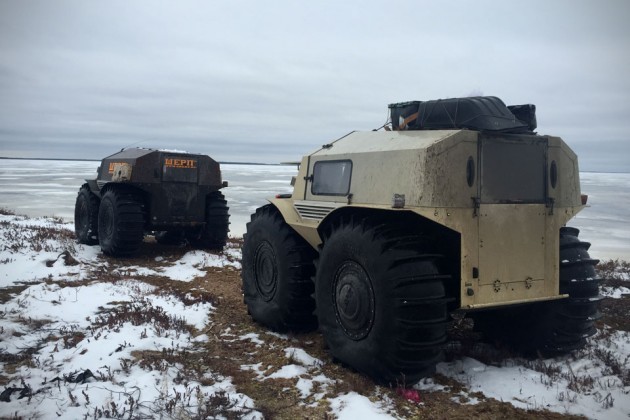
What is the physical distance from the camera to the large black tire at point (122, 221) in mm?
11438

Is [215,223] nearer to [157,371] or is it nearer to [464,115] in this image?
[157,371]

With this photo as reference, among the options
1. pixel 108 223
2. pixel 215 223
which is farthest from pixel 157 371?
pixel 215 223

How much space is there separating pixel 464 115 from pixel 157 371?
405 cm

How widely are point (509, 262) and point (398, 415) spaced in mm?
1811

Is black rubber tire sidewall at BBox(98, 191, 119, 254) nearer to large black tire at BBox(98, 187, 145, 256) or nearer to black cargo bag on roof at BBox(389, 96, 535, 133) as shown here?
large black tire at BBox(98, 187, 145, 256)

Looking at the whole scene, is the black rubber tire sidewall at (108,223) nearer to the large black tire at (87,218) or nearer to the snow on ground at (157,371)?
the large black tire at (87,218)

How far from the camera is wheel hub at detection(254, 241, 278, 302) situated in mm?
6531

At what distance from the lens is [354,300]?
496cm

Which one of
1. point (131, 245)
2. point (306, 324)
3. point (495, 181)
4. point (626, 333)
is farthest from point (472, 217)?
point (131, 245)

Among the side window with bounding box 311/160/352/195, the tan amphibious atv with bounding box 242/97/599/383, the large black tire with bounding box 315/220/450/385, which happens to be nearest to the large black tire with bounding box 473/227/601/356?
the tan amphibious atv with bounding box 242/97/599/383

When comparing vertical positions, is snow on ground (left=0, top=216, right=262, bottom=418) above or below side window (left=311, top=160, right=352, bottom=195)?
below

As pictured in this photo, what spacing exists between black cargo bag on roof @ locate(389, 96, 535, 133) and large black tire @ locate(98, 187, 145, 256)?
767cm

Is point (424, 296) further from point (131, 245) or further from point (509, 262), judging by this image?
point (131, 245)

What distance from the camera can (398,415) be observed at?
4238mm
